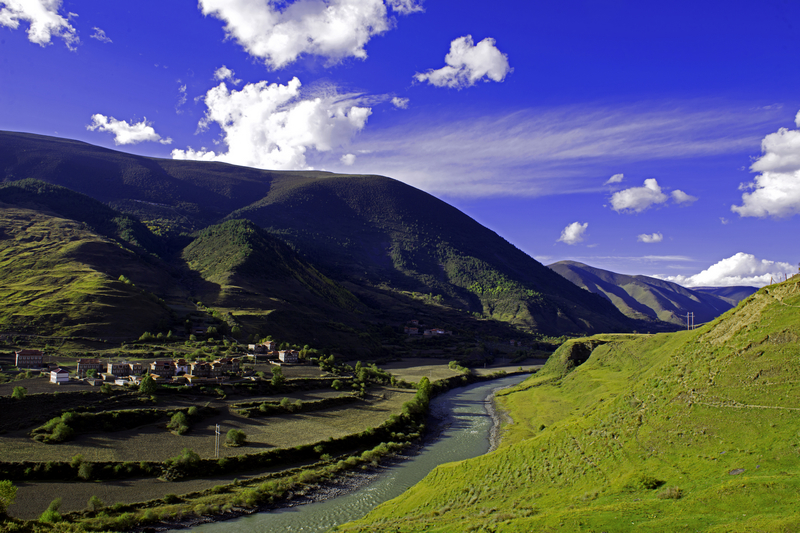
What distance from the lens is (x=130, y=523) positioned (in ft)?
114

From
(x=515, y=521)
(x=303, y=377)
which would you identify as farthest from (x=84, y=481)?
(x=303, y=377)

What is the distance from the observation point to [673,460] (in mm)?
25297

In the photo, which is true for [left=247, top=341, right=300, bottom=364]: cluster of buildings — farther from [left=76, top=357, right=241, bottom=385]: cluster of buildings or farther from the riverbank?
the riverbank

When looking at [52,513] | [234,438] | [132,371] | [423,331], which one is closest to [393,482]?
[234,438]

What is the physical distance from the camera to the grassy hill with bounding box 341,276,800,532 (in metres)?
19.2

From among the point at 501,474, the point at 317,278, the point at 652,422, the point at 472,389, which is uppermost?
the point at 317,278

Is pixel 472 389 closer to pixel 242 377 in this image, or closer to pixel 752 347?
pixel 242 377

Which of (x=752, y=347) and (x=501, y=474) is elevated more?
(x=752, y=347)

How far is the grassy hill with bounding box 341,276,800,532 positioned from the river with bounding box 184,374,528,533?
5.65 meters

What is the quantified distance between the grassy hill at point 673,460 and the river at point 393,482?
18.5 feet

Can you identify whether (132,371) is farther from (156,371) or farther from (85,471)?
(85,471)

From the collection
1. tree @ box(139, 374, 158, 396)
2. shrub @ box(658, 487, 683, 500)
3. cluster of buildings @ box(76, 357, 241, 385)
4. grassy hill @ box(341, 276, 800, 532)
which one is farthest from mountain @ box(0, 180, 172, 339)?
shrub @ box(658, 487, 683, 500)

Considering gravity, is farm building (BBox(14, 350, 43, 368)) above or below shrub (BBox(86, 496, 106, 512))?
above

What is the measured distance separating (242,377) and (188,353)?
64.4 ft
